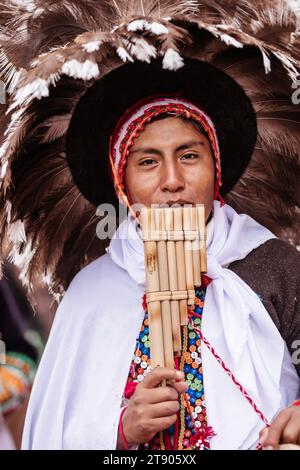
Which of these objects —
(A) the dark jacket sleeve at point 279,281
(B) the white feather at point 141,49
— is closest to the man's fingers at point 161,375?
(A) the dark jacket sleeve at point 279,281

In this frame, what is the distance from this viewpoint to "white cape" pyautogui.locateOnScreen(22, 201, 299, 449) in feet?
8.62

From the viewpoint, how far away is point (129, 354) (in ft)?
9.04

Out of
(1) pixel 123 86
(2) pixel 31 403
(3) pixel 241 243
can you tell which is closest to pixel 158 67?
(1) pixel 123 86

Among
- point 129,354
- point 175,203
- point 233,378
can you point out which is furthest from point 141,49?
point 233,378

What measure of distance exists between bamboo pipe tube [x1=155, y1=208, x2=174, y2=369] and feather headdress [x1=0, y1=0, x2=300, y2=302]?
54 cm

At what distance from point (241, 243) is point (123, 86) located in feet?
2.34

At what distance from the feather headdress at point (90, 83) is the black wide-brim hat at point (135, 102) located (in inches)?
2.1

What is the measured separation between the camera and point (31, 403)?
111 inches

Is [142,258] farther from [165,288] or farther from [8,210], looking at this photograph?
[8,210]

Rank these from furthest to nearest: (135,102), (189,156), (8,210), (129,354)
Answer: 1. (8,210)
2. (135,102)
3. (189,156)
4. (129,354)

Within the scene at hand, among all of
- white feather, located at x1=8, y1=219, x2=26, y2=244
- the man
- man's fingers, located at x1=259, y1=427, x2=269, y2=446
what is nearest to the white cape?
the man

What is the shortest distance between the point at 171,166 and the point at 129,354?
0.66m

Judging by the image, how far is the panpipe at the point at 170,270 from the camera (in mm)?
2510

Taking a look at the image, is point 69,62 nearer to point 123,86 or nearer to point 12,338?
point 123,86
